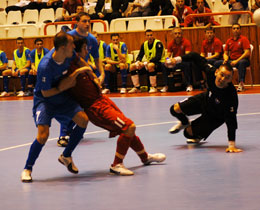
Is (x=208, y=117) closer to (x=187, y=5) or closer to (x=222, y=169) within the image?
(x=222, y=169)

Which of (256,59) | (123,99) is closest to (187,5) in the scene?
(256,59)

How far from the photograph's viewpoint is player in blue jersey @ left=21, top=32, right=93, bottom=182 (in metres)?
5.80

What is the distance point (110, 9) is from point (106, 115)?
13.5 metres

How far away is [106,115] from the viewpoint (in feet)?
19.6

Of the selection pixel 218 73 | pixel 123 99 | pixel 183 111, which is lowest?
pixel 123 99

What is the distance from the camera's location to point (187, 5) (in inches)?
710

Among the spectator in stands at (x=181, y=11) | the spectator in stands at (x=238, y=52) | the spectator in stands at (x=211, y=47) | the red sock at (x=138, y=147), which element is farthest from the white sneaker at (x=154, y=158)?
the spectator in stands at (x=181, y=11)

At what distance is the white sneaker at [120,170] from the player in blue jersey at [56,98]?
1.35 ft

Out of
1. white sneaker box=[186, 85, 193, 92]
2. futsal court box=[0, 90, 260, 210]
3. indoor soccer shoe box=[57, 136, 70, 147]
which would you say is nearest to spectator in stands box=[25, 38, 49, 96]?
white sneaker box=[186, 85, 193, 92]

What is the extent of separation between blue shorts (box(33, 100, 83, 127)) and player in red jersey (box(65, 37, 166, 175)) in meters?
0.12

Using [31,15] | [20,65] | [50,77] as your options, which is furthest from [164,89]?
[50,77]

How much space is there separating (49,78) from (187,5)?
12.8 metres

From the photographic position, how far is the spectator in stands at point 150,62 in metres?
16.1

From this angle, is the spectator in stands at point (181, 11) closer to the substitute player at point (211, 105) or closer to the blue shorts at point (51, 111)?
the substitute player at point (211, 105)
